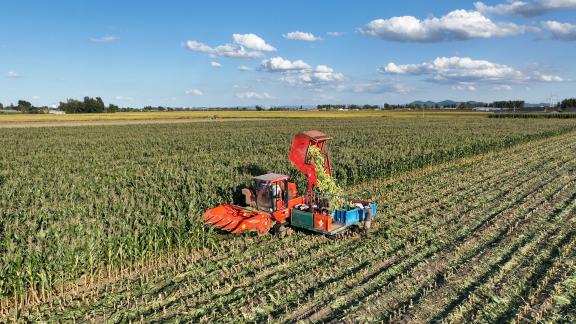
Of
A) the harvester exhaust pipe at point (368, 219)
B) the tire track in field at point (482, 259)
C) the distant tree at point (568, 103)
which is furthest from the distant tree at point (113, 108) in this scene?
the distant tree at point (568, 103)

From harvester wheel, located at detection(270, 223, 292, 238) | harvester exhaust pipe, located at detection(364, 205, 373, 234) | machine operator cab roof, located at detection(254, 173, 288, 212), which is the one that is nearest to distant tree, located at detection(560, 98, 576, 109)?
harvester exhaust pipe, located at detection(364, 205, 373, 234)

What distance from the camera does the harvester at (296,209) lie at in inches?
442

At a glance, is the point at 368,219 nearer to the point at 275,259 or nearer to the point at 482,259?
the point at 482,259

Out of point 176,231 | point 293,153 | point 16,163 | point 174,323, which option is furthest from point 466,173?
point 16,163

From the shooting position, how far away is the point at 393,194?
17156 millimetres

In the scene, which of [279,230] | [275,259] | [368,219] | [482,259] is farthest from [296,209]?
[482,259]

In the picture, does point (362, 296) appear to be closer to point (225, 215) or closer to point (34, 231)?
point (225, 215)

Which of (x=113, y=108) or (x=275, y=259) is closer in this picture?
(x=275, y=259)

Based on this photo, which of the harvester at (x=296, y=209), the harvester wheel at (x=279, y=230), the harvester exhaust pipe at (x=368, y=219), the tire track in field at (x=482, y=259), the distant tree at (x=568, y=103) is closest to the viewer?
the tire track in field at (x=482, y=259)

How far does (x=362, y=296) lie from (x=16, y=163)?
79.7 feet

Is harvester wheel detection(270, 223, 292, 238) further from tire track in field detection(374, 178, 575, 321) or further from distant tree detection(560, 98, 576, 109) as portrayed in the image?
distant tree detection(560, 98, 576, 109)

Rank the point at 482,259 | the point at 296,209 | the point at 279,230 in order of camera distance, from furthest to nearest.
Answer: the point at 296,209, the point at 279,230, the point at 482,259

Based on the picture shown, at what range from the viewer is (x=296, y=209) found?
12.1m

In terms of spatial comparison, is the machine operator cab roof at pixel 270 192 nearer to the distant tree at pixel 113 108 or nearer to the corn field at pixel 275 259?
the corn field at pixel 275 259
